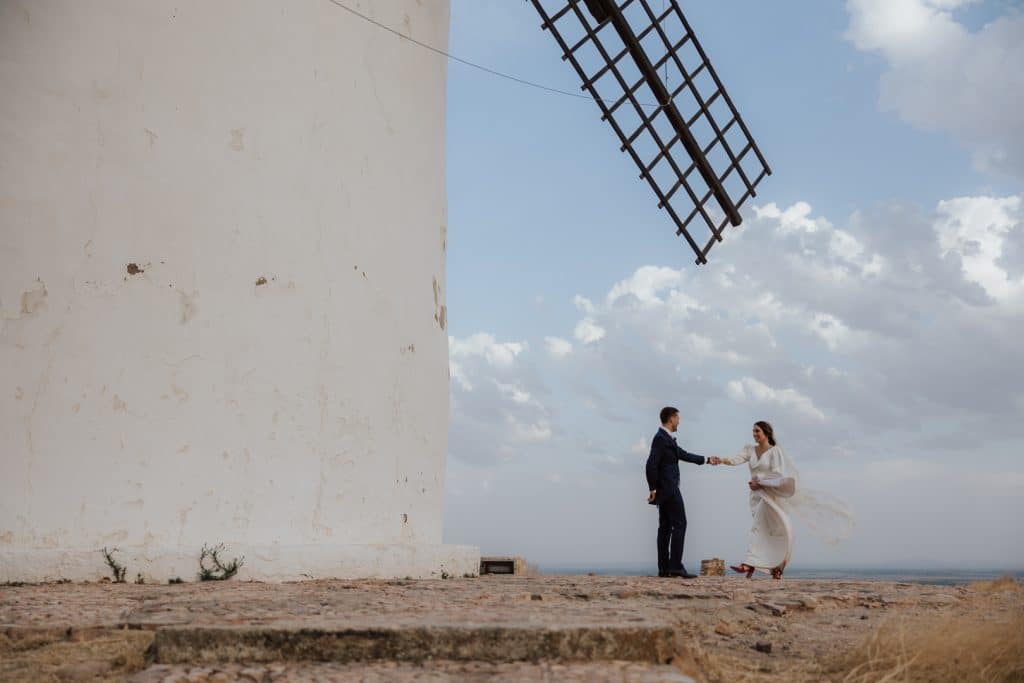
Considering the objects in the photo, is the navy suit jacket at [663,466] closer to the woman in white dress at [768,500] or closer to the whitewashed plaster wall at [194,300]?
the woman in white dress at [768,500]

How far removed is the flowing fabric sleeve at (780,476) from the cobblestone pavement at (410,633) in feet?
9.46

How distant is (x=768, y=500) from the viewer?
296 inches

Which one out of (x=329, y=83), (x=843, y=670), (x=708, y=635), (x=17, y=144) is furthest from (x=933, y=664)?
(x=17, y=144)

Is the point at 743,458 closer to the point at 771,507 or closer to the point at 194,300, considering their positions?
the point at 771,507

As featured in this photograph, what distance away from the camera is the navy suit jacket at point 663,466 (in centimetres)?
734

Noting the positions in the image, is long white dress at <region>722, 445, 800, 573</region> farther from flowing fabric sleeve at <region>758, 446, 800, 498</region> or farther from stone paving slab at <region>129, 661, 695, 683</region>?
stone paving slab at <region>129, 661, 695, 683</region>

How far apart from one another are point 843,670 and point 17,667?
244 cm

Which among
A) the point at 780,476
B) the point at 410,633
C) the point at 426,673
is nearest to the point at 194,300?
the point at 410,633

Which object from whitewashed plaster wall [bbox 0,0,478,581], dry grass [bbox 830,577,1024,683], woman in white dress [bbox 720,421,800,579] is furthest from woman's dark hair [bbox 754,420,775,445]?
dry grass [bbox 830,577,1024,683]

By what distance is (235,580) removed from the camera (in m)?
5.08

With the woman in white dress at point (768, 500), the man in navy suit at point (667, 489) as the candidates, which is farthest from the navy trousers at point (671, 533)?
the woman in white dress at point (768, 500)

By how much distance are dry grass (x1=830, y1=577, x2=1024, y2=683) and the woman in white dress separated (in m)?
4.39

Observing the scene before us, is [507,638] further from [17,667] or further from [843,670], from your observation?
[17,667]

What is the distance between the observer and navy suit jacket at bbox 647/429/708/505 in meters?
7.34
